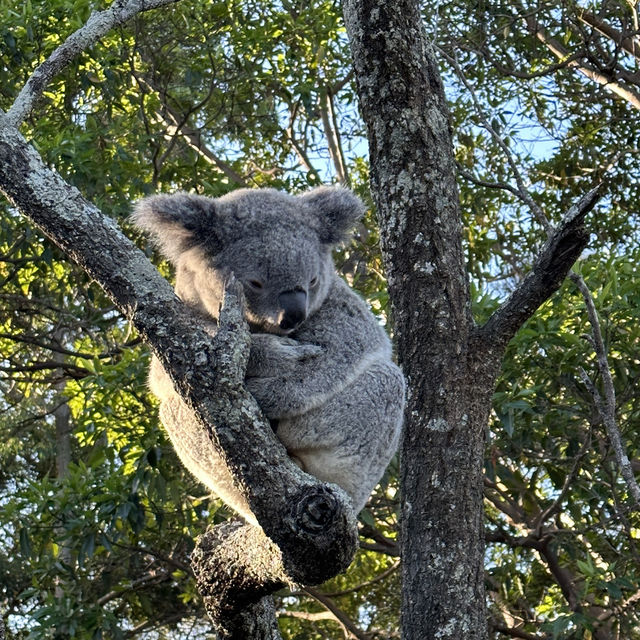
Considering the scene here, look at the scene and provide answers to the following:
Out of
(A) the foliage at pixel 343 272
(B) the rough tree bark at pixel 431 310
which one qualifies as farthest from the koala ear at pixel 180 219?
(A) the foliage at pixel 343 272

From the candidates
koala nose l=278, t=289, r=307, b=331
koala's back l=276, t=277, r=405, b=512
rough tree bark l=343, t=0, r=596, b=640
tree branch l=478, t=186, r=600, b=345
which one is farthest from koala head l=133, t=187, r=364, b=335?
tree branch l=478, t=186, r=600, b=345

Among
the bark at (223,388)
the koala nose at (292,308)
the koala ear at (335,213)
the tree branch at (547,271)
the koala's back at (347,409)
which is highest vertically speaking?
the koala ear at (335,213)

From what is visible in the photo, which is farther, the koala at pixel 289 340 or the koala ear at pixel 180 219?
the koala ear at pixel 180 219

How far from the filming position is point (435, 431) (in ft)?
11.0

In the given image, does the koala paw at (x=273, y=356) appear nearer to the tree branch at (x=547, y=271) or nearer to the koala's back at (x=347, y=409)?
the koala's back at (x=347, y=409)

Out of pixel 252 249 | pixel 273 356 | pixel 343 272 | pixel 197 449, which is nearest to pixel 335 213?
pixel 252 249

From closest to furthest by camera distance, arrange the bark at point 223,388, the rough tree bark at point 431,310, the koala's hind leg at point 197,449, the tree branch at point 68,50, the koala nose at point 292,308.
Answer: the bark at point 223,388, the tree branch at point 68,50, the rough tree bark at point 431,310, the koala nose at point 292,308, the koala's hind leg at point 197,449

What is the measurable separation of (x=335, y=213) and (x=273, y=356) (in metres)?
Result: 0.82

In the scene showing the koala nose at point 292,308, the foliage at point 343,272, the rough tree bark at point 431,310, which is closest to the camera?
the rough tree bark at point 431,310

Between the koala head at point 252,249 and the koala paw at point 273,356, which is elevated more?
the koala head at point 252,249

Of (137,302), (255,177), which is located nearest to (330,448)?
(137,302)

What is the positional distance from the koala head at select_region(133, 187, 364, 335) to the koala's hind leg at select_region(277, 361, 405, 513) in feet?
1.07

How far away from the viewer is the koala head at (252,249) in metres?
3.36

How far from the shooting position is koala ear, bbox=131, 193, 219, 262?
346 centimetres
